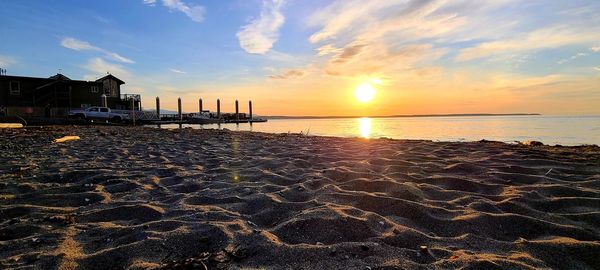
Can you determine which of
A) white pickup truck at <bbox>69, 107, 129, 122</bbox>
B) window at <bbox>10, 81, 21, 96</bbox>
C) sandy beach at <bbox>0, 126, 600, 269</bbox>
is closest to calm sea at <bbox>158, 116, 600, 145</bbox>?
white pickup truck at <bbox>69, 107, 129, 122</bbox>

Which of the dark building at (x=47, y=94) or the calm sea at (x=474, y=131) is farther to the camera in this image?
the dark building at (x=47, y=94)

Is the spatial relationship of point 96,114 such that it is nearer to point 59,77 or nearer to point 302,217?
point 59,77

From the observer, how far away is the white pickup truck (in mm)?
31016

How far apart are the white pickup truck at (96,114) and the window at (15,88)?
1092 centimetres

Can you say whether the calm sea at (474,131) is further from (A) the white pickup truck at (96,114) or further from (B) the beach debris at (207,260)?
(B) the beach debris at (207,260)

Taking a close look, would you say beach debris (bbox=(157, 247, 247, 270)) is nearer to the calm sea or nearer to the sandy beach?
the sandy beach

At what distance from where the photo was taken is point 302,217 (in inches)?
119

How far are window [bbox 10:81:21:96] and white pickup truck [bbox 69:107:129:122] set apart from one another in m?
10.9

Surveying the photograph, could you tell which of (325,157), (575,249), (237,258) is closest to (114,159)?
(325,157)

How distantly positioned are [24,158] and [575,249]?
858 centimetres

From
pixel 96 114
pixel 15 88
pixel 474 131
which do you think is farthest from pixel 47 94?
pixel 474 131

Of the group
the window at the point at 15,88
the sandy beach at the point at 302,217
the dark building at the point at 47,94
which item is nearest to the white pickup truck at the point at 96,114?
the dark building at the point at 47,94

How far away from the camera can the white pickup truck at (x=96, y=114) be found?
102 feet

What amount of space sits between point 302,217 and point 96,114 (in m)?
35.1
